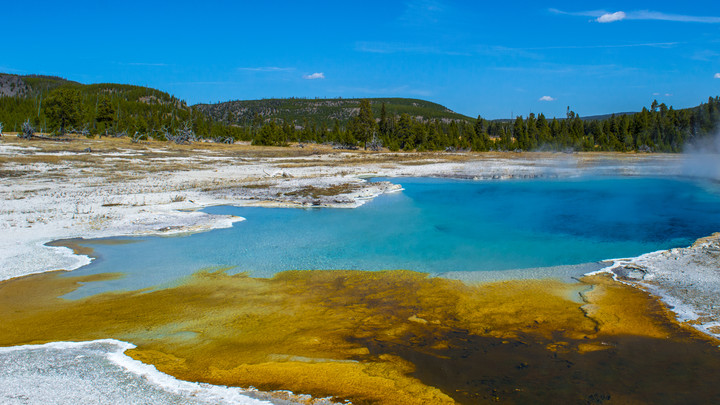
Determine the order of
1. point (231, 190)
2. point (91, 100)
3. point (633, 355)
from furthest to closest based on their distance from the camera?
point (91, 100), point (231, 190), point (633, 355)

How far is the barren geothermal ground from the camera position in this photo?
4.86 m

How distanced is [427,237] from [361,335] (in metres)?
7.36

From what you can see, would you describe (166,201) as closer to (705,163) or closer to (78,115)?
(705,163)

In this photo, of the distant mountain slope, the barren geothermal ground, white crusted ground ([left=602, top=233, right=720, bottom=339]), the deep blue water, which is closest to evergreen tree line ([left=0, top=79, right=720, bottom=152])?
the deep blue water

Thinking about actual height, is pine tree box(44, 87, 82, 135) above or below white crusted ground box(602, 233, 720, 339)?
above

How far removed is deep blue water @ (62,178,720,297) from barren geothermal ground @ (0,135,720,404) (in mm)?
831

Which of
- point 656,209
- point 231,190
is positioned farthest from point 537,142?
point 231,190

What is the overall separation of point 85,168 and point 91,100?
10233cm

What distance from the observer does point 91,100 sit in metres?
116

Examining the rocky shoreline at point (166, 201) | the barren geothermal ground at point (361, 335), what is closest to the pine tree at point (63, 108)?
the rocky shoreline at point (166, 201)

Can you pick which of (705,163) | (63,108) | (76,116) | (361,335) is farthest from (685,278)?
(76,116)

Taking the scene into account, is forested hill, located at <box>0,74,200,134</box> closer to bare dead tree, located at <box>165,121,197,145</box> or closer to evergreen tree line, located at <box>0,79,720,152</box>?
evergreen tree line, located at <box>0,79,720,152</box>

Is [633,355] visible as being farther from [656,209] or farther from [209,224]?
[656,209]

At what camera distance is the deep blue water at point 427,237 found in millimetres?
10156
